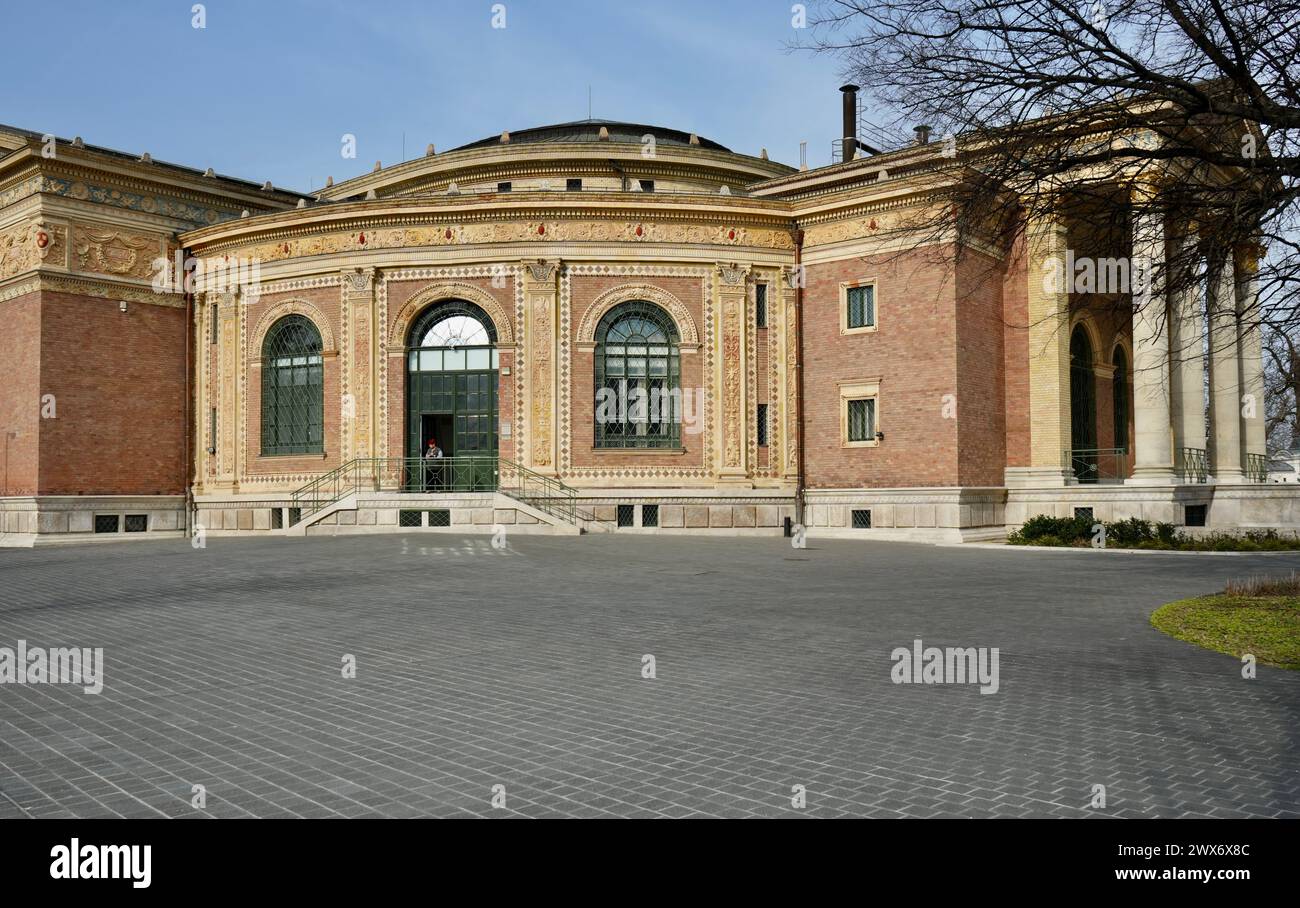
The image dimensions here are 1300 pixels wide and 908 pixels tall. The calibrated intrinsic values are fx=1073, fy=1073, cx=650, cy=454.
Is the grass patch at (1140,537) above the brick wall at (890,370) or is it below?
below

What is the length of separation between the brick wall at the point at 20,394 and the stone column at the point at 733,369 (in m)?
20.0

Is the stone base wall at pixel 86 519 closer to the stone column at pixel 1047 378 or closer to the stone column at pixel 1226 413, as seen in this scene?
the stone column at pixel 1047 378

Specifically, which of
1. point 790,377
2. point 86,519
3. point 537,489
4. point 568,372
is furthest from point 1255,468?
point 86,519

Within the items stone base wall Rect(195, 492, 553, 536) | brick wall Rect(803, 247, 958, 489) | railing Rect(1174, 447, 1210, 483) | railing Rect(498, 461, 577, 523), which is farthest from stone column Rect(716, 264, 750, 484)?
railing Rect(1174, 447, 1210, 483)

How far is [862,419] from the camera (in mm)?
30859

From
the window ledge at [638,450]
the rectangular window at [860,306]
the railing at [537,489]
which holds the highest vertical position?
the rectangular window at [860,306]

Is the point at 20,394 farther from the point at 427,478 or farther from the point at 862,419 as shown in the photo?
the point at 862,419

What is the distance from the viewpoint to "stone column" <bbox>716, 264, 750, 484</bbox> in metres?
31.2

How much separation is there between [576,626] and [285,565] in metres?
9.57

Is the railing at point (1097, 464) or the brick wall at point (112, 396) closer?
the railing at point (1097, 464)

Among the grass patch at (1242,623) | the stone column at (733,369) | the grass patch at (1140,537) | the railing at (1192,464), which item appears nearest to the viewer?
the grass patch at (1242,623)

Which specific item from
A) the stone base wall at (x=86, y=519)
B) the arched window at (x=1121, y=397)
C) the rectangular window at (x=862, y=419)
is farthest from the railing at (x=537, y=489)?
the arched window at (x=1121, y=397)

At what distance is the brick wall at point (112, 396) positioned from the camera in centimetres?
3175
